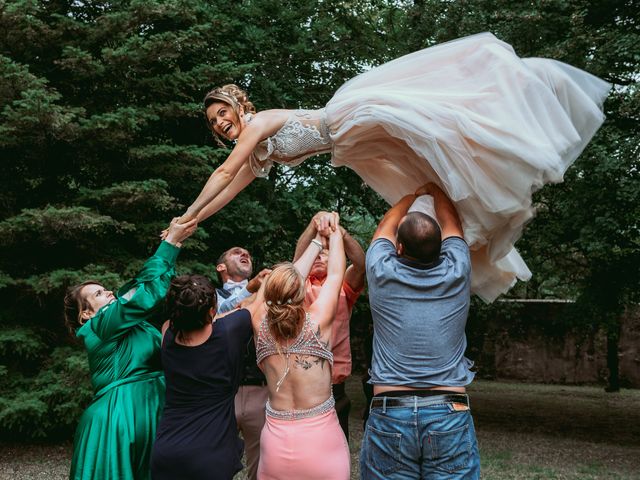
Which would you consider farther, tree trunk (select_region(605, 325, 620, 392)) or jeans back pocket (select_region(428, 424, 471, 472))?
tree trunk (select_region(605, 325, 620, 392))

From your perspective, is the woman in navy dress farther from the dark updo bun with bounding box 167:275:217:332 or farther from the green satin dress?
the green satin dress

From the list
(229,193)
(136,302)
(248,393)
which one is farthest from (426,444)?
(248,393)

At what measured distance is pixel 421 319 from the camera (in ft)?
9.55

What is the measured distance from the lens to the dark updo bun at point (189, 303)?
3154 millimetres

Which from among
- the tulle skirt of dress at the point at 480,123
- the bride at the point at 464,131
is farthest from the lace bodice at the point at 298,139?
the tulle skirt of dress at the point at 480,123

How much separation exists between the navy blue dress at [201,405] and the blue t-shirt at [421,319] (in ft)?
2.35

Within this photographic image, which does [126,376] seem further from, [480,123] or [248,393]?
[480,123]

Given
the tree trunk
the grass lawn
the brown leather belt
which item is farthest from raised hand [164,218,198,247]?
the tree trunk

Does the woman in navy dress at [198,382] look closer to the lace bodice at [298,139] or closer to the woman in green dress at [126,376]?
the woman in green dress at [126,376]

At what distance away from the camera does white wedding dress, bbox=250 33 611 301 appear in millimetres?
3121

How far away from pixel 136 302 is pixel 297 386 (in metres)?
1.00

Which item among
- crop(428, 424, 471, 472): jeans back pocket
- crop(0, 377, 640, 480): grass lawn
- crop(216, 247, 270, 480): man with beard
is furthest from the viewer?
crop(0, 377, 640, 480): grass lawn

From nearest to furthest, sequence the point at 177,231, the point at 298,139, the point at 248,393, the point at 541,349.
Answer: the point at 177,231 < the point at 298,139 < the point at 248,393 < the point at 541,349

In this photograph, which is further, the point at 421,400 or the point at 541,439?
the point at 541,439
